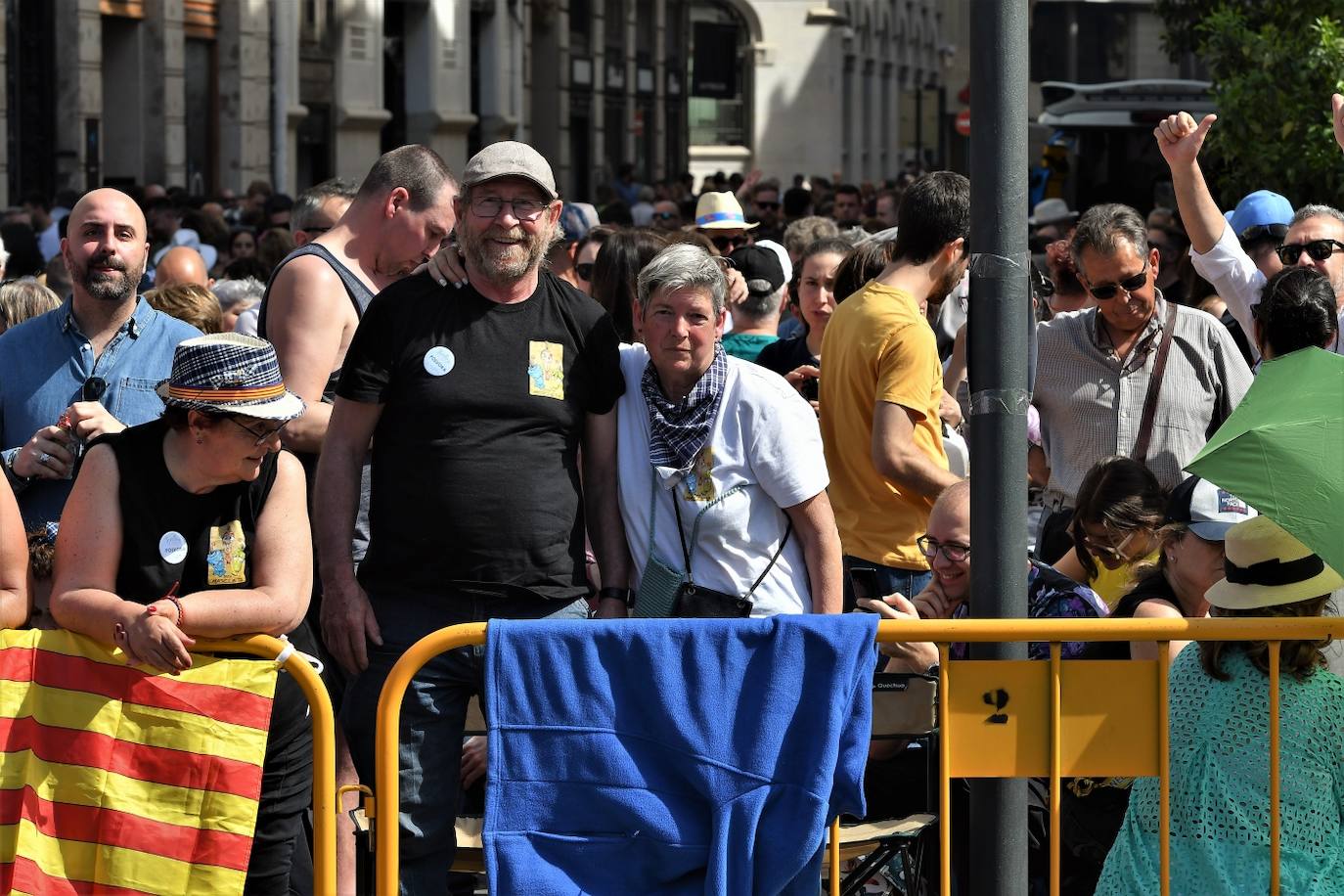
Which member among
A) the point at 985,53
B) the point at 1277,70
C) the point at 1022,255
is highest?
the point at 1277,70

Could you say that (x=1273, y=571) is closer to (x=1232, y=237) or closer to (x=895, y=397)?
(x=895, y=397)

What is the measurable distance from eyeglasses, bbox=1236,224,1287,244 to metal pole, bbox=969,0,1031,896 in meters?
4.17

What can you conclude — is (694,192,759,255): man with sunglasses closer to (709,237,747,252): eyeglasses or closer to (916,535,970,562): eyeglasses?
(709,237,747,252): eyeglasses

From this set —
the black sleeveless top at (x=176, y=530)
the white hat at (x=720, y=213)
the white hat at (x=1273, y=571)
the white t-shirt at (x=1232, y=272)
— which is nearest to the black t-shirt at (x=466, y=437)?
the black sleeveless top at (x=176, y=530)

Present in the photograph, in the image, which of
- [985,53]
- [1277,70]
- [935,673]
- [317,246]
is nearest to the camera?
[985,53]

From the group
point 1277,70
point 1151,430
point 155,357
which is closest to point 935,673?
point 1151,430

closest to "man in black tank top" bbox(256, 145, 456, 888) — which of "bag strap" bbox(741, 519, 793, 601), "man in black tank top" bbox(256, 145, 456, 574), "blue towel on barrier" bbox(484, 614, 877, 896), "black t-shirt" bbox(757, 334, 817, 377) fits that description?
"man in black tank top" bbox(256, 145, 456, 574)

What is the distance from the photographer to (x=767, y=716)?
4.04 meters

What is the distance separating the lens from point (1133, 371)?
633cm

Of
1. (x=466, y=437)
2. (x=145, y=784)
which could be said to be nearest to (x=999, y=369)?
(x=466, y=437)

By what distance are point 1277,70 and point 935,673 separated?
8691 mm

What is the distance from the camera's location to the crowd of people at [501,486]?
4.43 metres

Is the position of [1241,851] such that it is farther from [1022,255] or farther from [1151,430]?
[1151,430]

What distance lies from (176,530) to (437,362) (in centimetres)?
73
